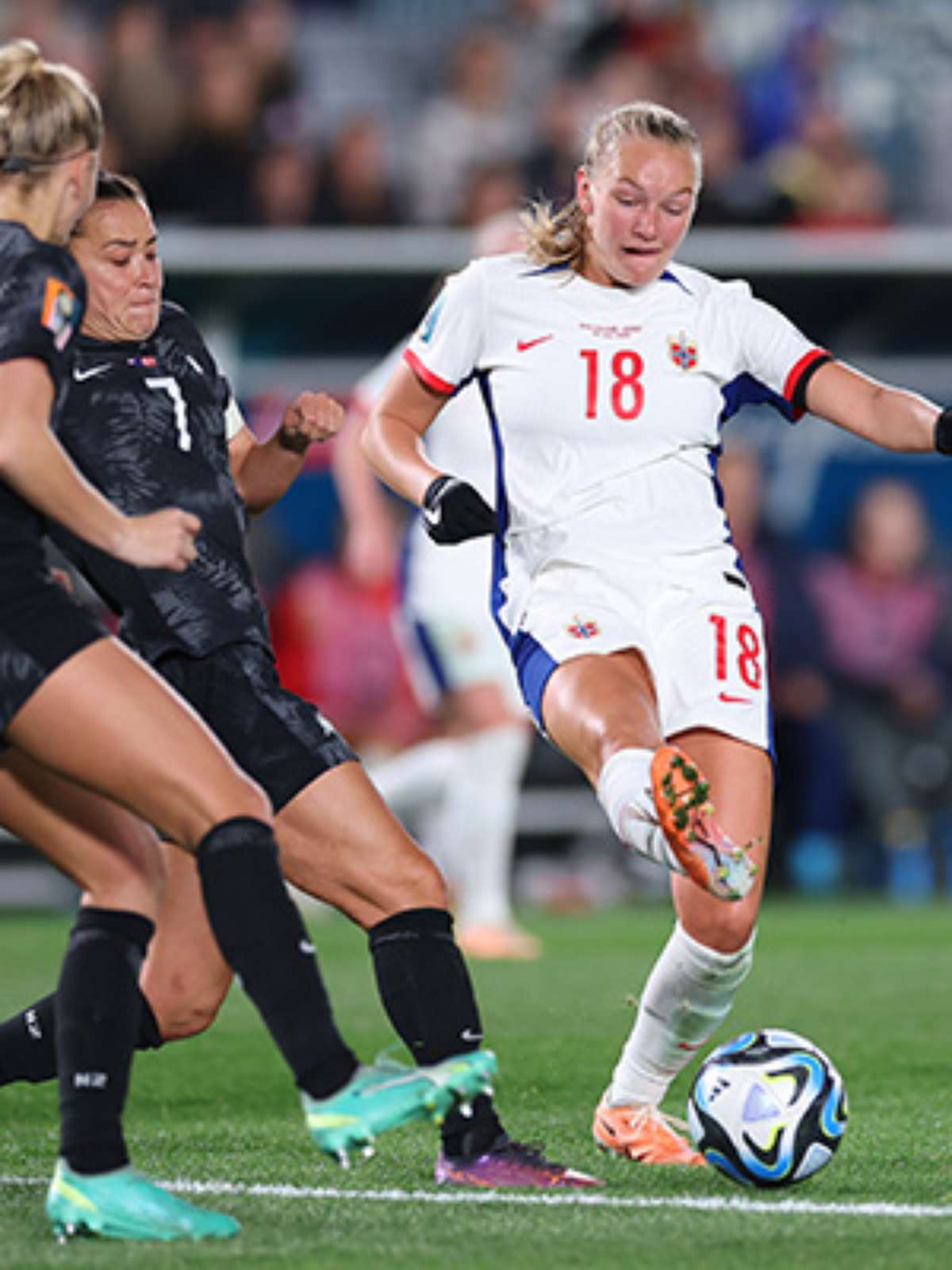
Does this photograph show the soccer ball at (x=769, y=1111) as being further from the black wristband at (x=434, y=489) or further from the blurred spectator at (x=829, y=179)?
the blurred spectator at (x=829, y=179)

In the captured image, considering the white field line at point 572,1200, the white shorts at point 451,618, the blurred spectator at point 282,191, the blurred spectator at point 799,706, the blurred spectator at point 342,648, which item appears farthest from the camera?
the blurred spectator at point 282,191

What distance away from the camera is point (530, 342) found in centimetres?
566

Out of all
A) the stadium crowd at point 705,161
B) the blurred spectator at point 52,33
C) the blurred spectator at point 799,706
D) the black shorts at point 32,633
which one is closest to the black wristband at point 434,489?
the black shorts at point 32,633

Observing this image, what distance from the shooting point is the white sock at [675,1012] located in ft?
17.5

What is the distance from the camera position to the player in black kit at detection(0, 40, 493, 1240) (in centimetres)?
405

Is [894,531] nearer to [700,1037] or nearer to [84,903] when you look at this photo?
[700,1037]

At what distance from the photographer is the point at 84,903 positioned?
4480mm

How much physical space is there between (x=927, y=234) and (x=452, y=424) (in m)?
5.78

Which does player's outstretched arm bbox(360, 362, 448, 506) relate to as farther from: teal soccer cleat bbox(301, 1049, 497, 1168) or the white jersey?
teal soccer cleat bbox(301, 1049, 497, 1168)

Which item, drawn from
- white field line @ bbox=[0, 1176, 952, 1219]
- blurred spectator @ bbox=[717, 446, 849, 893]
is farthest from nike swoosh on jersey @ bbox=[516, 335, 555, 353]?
blurred spectator @ bbox=[717, 446, 849, 893]

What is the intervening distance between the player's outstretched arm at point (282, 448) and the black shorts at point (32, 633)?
1.05m

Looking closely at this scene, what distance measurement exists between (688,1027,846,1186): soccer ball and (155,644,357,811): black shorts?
105cm

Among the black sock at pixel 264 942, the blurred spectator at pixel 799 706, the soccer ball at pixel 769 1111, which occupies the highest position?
the black sock at pixel 264 942

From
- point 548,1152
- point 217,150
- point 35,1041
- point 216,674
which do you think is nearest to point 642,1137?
point 548,1152
